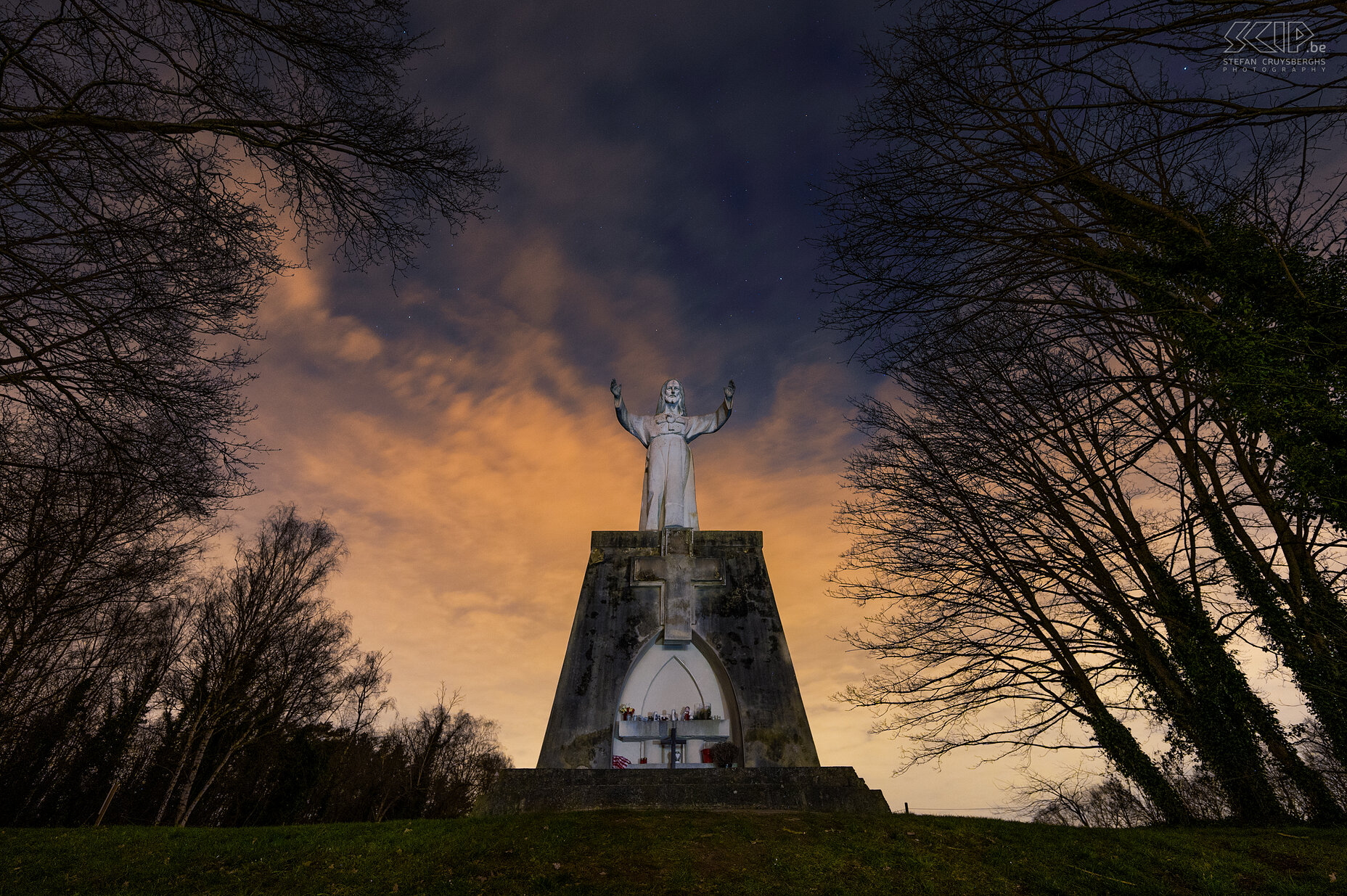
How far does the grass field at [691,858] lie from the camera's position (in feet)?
17.3

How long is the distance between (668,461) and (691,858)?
23.9ft

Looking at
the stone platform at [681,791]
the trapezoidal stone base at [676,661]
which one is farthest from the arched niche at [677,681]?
the stone platform at [681,791]

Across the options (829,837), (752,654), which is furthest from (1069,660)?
(829,837)

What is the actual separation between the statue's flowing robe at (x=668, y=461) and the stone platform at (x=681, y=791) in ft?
15.1

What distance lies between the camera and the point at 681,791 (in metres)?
7.57

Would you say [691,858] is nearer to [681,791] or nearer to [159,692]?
[681,791]

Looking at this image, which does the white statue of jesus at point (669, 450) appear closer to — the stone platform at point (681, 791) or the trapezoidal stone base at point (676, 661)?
the trapezoidal stone base at point (676, 661)

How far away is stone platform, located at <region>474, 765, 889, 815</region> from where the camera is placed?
24.4ft

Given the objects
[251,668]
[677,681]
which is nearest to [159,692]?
[251,668]

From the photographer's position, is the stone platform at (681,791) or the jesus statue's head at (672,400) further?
the jesus statue's head at (672,400)

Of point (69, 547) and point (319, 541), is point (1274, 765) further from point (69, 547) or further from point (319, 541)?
point (319, 541)

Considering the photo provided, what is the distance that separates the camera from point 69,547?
995 cm

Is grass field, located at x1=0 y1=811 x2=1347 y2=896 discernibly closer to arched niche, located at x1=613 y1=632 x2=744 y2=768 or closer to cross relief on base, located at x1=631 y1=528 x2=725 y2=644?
arched niche, located at x1=613 y1=632 x2=744 y2=768

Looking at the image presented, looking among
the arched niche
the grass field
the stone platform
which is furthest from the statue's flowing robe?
the grass field
